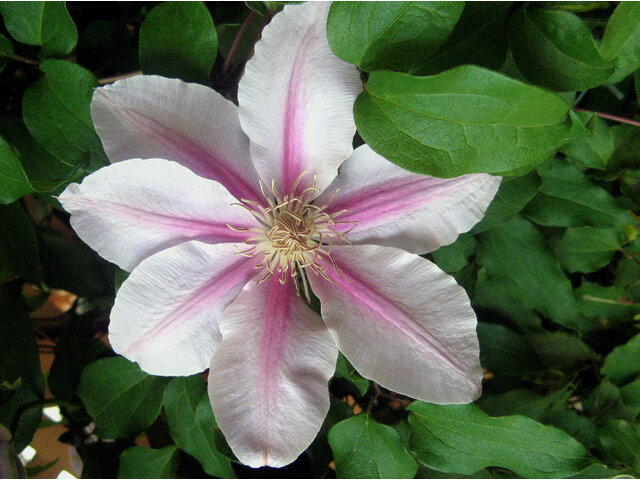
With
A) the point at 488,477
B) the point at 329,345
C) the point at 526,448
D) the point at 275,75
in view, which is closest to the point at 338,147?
the point at 275,75

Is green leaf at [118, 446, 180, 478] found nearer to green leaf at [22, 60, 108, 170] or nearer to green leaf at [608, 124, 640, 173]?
green leaf at [22, 60, 108, 170]

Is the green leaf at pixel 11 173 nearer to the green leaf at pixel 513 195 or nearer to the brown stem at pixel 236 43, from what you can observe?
the brown stem at pixel 236 43

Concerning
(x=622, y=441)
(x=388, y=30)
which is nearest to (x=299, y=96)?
(x=388, y=30)

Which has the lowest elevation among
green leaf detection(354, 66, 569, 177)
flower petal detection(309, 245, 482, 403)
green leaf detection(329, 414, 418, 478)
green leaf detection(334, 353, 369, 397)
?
green leaf detection(329, 414, 418, 478)

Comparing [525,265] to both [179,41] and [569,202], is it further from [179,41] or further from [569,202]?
[179,41]

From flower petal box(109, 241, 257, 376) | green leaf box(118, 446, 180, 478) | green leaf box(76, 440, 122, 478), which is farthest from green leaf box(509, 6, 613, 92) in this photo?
green leaf box(76, 440, 122, 478)

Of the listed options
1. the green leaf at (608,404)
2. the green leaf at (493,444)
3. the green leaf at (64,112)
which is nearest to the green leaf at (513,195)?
the green leaf at (493,444)

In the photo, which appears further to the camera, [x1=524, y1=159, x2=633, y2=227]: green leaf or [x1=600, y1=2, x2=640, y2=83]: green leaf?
[x1=524, y1=159, x2=633, y2=227]: green leaf
